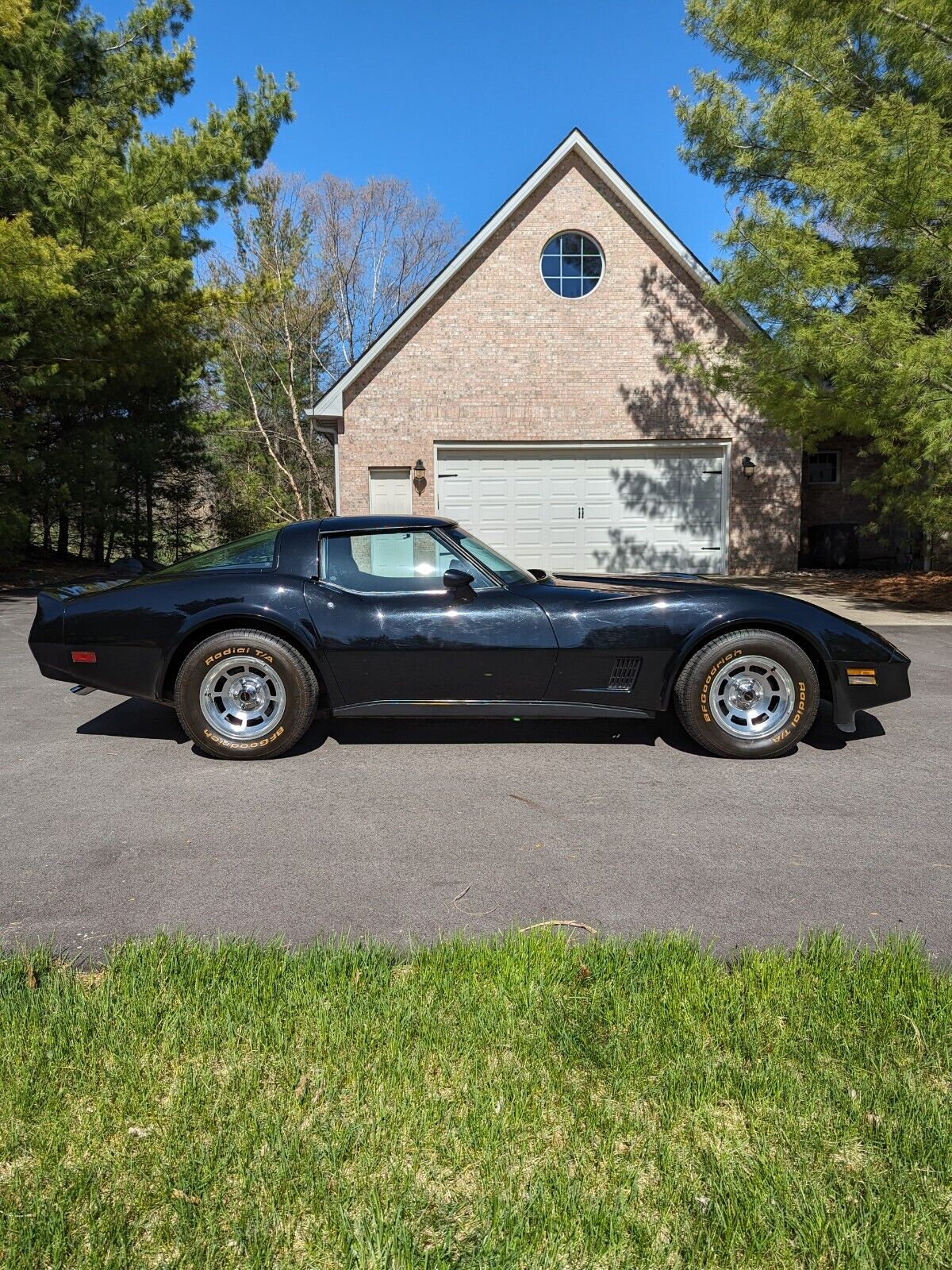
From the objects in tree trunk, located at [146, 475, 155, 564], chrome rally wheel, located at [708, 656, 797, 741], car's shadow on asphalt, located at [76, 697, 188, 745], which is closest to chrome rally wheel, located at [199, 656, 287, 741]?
car's shadow on asphalt, located at [76, 697, 188, 745]

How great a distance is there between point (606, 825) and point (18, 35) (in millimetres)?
15703

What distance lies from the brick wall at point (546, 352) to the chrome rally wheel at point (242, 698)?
11831 mm

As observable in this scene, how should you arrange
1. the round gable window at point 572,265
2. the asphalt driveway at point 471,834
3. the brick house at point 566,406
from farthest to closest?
the round gable window at point 572,265, the brick house at point 566,406, the asphalt driveway at point 471,834

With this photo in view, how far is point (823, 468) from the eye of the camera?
1831cm

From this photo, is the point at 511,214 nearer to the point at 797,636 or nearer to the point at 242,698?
the point at 797,636

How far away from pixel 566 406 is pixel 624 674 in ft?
39.9

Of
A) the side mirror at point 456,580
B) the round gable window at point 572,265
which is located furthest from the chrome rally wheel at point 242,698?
the round gable window at point 572,265

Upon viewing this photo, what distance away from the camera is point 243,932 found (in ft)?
8.58

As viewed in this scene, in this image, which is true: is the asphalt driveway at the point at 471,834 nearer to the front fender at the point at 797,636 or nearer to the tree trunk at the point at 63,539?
the front fender at the point at 797,636

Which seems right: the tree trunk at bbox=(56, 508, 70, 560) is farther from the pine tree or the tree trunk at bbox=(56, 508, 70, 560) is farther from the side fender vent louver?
the side fender vent louver

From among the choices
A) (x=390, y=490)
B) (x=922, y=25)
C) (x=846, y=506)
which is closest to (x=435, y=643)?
(x=922, y=25)

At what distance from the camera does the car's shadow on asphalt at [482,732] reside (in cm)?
487

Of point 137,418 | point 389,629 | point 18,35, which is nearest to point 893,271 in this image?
point 389,629

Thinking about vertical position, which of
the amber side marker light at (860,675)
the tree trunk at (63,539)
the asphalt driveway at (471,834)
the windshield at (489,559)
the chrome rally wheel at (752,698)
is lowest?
the asphalt driveway at (471,834)
